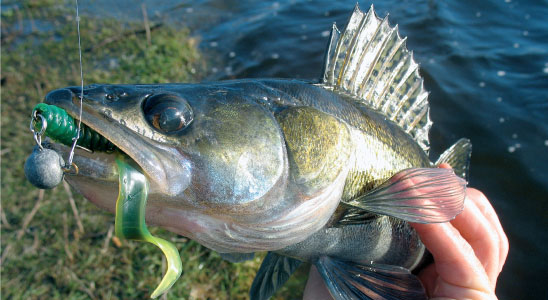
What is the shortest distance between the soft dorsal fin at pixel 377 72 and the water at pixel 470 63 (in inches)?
81.4

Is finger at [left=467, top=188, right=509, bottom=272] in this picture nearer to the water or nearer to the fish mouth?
the water

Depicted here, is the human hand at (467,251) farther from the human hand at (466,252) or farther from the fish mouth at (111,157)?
the fish mouth at (111,157)

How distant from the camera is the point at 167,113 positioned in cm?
140

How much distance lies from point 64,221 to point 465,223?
11.5ft

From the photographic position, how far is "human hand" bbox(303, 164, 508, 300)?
1.90 m

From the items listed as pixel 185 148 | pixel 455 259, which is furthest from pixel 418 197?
pixel 185 148

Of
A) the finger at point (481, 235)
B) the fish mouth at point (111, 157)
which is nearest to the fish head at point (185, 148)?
the fish mouth at point (111, 157)

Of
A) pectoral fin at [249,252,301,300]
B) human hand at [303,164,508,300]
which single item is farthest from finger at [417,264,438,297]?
pectoral fin at [249,252,301,300]

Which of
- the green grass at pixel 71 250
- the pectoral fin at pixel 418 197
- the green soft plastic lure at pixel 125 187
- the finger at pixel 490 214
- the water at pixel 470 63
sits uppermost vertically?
the green soft plastic lure at pixel 125 187

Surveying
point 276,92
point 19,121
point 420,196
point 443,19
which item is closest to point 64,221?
point 19,121

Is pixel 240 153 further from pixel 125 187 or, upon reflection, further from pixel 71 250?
pixel 71 250

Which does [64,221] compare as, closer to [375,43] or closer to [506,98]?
[375,43]

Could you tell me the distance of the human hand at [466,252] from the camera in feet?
6.22

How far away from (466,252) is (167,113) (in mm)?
1517
